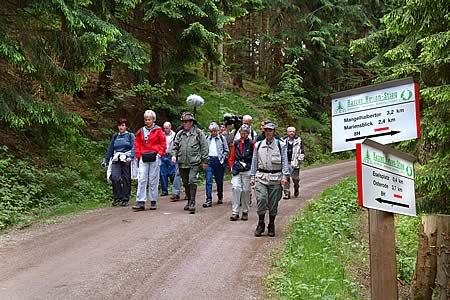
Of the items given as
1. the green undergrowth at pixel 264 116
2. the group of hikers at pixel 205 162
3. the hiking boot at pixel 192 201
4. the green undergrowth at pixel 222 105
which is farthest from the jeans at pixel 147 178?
the green undergrowth at pixel 264 116

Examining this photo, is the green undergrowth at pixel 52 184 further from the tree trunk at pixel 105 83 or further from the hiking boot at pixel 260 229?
the hiking boot at pixel 260 229

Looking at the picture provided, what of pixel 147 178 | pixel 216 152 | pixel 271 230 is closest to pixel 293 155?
pixel 216 152

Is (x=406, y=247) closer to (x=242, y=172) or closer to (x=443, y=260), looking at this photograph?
(x=242, y=172)

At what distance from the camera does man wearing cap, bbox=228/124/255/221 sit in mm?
9992

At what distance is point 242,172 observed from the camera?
1007 centimetres

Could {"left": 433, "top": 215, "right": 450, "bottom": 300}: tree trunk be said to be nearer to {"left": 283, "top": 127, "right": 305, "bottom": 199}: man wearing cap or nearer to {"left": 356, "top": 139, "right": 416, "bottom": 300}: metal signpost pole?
{"left": 356, "top": 139, "right": 416, "bottom": 300}: metal signpost pole

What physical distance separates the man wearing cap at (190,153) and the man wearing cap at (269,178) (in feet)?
6.61

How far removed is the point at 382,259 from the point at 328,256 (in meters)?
3.66

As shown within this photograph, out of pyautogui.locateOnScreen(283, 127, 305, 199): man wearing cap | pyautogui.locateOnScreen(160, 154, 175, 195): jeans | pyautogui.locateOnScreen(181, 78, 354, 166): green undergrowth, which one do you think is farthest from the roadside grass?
pyautogui.locateOnScreen(181, 78, 354, 166): green undergrowth

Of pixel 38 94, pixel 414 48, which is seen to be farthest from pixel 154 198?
pixel 414 48

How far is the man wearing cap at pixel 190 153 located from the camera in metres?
10.5

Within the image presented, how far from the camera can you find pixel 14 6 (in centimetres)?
1098

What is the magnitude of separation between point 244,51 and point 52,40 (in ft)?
96.1

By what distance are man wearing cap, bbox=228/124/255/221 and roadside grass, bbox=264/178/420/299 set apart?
43.8 inches
